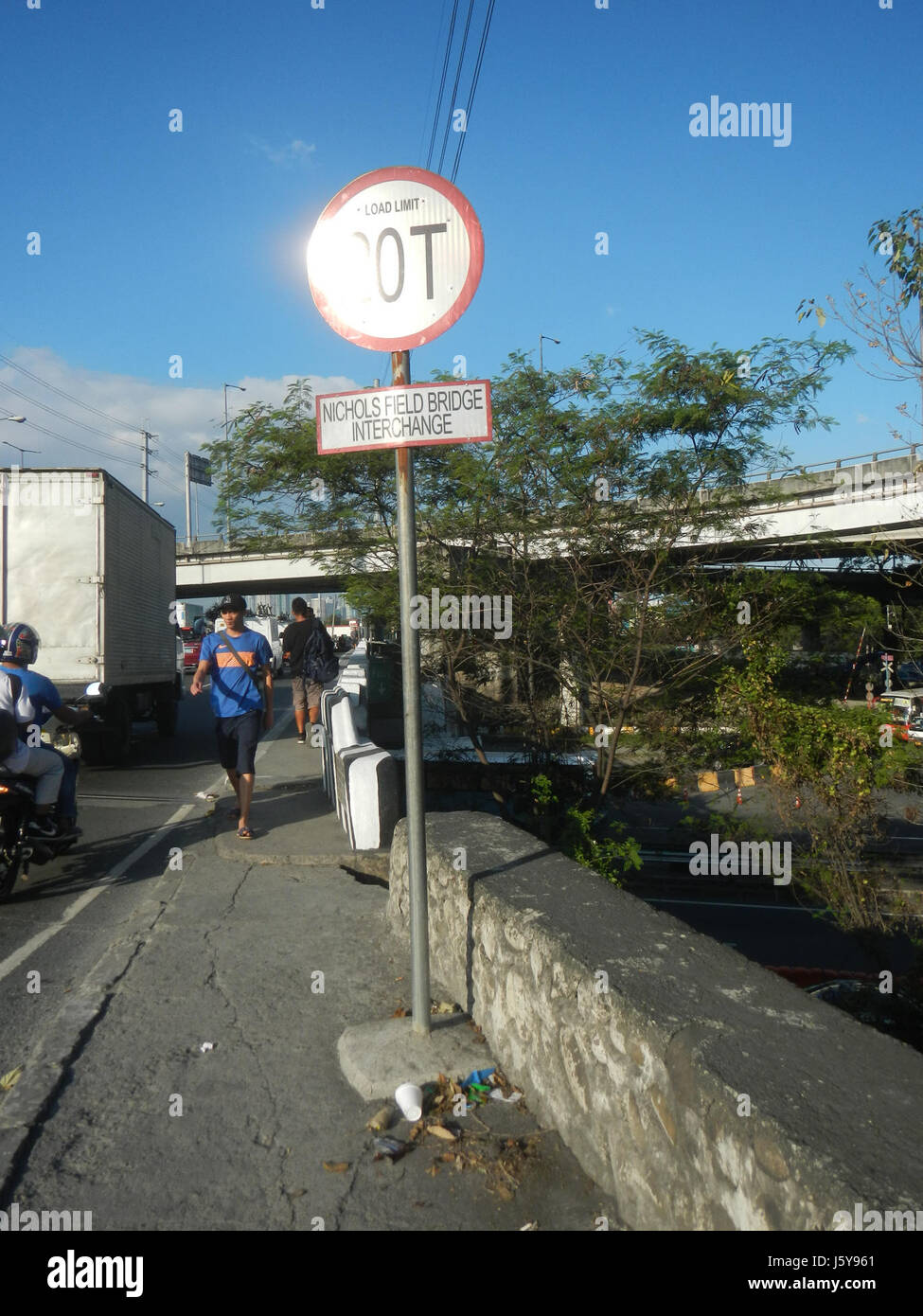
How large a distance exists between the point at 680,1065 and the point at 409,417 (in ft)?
7.43

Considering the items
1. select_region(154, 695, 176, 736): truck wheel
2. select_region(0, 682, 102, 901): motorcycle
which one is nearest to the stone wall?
select_region(0, 682, 102, 901): motorcycle

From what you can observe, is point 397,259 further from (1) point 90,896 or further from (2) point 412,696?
(1) point 90,896

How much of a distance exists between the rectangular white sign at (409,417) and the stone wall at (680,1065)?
1.73m

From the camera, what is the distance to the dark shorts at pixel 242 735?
25.5 feet

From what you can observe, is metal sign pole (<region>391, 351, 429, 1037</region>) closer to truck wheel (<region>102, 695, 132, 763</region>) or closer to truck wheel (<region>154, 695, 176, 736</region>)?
truck wheel (<region>102, 695, 132, 763</region>)

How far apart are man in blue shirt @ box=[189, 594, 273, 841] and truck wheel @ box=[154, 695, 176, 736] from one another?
9.49 metres

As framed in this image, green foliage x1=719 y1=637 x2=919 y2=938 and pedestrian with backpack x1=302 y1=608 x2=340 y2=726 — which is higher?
pedestrian with backpack x1=302 y1=608 x2=340 y2=726

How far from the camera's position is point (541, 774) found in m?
11.4

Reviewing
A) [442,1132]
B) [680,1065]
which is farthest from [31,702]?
[680,1065]

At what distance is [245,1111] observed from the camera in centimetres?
351

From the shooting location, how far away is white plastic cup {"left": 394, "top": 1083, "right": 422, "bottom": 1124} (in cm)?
337

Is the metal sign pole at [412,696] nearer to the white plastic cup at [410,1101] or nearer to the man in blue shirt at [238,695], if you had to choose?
the white plastic cup at [410,1101]

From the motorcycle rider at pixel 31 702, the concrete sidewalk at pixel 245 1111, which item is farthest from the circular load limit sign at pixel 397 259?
the motorcycle rider at pixel 31 702
